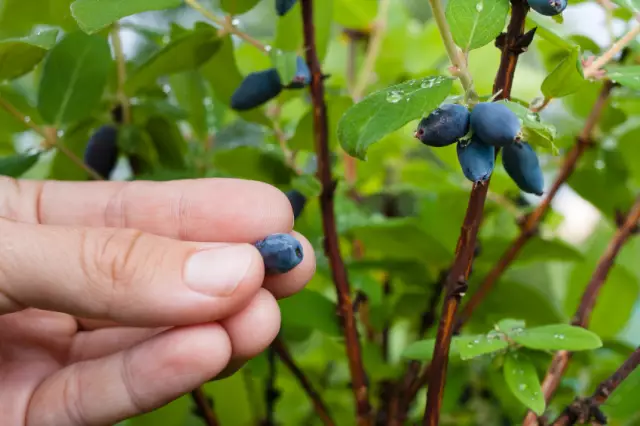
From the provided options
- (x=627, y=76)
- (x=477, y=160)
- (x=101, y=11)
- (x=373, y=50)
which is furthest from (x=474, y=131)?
(x=373, y=50)

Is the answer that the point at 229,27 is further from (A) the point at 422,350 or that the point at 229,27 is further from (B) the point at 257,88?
(A) the point at 422,350

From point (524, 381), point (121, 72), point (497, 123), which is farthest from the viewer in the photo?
point (121, 72)

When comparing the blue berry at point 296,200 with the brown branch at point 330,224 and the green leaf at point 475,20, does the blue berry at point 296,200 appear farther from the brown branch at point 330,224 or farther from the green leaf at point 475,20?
the green leaf at point 475,20

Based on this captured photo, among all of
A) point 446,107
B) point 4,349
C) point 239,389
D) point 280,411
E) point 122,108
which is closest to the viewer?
point 446,107

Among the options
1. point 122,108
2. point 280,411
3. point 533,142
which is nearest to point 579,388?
point 280,411

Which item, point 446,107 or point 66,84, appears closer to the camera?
point 446,107

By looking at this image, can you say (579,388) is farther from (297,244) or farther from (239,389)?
(297,244)

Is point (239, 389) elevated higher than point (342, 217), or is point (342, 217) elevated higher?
point (342, 217)
